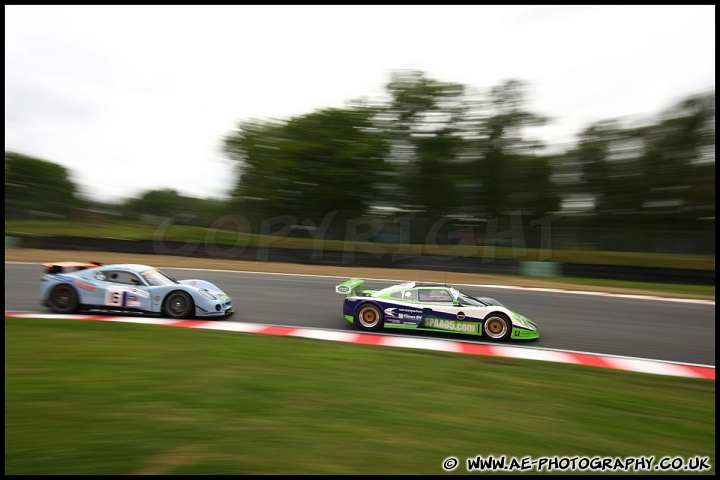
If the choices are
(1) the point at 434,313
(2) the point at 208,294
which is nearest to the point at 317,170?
(2) the point at 208,294

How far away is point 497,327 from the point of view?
775 centimetres

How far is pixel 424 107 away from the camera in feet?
85.5

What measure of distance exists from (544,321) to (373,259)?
31.7 feet

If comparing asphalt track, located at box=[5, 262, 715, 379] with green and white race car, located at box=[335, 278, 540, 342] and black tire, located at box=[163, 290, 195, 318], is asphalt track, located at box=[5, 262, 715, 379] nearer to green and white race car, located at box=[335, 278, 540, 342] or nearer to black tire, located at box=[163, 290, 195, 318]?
green and white race car, located at box=[335, 278, 540, 342]

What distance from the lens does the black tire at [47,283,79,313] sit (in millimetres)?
8351

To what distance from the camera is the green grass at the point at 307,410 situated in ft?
10.6

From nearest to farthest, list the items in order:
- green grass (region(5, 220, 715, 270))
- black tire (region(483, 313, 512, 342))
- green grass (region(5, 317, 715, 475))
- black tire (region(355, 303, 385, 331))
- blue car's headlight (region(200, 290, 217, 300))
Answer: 1. green grass (region(5, 317, 715, 475))
2. black tire (region(483, 313, 512, 342))
3. black tire (region(355, 303, 385, 331))
4. blue car's headlight (region(200, 290, 217, 300))
5. green grass (region(5, 220, 715, 270))

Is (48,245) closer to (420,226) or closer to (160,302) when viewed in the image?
(160,302)

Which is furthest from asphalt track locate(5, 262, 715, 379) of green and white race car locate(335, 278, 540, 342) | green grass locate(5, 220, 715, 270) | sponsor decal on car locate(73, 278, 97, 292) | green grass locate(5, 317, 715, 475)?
green grass locate(5, 220, 715, 270)

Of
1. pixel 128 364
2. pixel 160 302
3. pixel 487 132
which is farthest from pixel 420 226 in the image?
pixel 128 364

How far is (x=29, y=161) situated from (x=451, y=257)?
31.2m

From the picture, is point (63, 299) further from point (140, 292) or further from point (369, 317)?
point (369, 317)

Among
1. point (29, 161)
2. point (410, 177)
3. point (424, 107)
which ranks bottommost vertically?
point (410, 177)

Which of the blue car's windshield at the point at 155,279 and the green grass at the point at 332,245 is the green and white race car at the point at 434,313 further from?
the green grass at the point at 332,245
